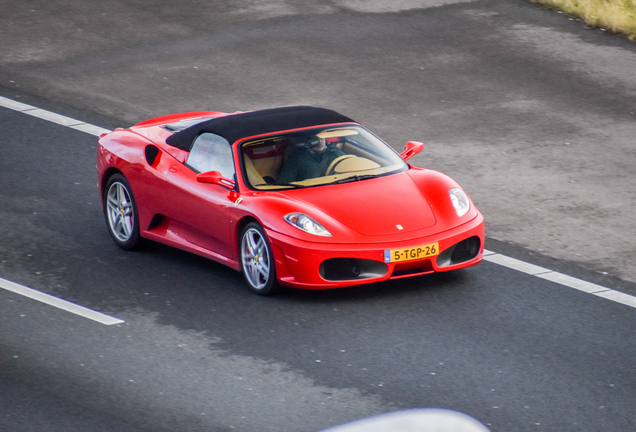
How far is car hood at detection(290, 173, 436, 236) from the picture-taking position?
8562mm

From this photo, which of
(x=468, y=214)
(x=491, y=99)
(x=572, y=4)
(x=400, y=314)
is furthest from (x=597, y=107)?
(x=400, y=314)

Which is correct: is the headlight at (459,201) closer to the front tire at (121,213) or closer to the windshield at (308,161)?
the windshield at (308,161)

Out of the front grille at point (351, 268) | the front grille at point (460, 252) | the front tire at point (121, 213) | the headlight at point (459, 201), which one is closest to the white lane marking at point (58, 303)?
the front tire at point (121, 213)

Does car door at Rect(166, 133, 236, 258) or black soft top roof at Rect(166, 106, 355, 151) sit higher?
black soft top roof at Rect(166, 106, 355, 151)

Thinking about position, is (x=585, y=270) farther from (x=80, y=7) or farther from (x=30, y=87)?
(x=80, y=7)

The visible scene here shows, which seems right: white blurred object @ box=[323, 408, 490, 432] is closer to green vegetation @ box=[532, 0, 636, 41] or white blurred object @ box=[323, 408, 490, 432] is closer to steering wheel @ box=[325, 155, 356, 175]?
steering wheel @ box=[325, 155, 356, 175]

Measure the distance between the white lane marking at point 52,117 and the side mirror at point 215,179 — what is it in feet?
15.8

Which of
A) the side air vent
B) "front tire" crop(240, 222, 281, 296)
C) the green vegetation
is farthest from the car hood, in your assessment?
the green vegetation

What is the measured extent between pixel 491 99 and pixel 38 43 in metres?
7.16

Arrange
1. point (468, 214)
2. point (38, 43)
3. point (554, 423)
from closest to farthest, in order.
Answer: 1. point (554, 423)
2. point (468, 214)
3. point (38, 43)

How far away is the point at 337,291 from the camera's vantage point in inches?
354

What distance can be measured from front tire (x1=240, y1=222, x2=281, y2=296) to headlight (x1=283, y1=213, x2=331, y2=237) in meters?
0.26

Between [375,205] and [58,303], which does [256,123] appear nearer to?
[375,205]

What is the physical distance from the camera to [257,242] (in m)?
8.80
